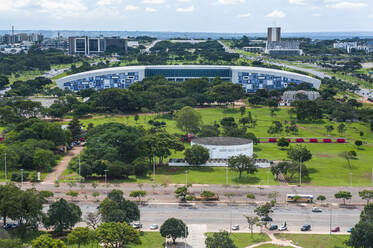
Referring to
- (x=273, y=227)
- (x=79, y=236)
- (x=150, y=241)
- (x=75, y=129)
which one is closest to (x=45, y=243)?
(x=79, y=236)

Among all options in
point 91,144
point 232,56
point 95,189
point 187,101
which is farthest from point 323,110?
point 232,56

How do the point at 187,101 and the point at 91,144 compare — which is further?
the point at 187,101

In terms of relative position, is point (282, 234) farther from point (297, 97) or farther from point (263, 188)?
point (297, 97)

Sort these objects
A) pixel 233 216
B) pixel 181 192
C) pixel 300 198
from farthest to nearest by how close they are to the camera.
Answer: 1. pixel 300 198
2. pixel 181 192
3. pixel 233 216

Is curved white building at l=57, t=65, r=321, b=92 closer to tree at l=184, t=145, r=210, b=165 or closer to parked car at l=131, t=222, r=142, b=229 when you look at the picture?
tree at l=184, t=145, r=210, b=165

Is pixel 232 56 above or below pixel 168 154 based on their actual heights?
above

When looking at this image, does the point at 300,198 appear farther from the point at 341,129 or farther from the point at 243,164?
the point at 341,129

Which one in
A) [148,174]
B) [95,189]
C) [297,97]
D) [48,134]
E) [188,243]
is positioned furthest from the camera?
[297,97]
